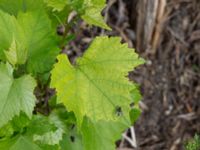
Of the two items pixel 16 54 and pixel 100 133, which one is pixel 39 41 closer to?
pixel 16 54

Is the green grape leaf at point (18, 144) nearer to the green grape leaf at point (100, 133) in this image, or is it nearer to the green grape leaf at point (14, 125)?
the green grape leaf at point (14, 125)

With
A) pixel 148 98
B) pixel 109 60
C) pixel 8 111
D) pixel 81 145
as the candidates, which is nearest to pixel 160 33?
pixel 148 98

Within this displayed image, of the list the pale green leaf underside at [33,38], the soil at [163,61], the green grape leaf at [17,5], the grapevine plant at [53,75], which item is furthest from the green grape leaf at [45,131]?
the soil at [163,61]

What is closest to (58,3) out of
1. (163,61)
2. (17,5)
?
(17,5)

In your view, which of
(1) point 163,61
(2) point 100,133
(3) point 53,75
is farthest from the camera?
(1) point 163,61

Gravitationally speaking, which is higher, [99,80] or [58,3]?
[58,3]

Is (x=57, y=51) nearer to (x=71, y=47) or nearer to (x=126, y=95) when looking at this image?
Result: (x=126, y=95)

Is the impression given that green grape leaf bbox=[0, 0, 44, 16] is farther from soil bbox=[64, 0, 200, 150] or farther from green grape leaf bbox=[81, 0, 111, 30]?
soil bbox=[64, 0, 200, 150]

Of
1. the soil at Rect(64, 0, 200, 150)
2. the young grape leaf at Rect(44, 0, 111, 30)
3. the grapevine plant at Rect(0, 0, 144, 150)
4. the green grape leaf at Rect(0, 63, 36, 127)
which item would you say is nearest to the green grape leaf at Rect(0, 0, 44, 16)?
the grapevine plant at Rect(0, 0, 144, 150)
